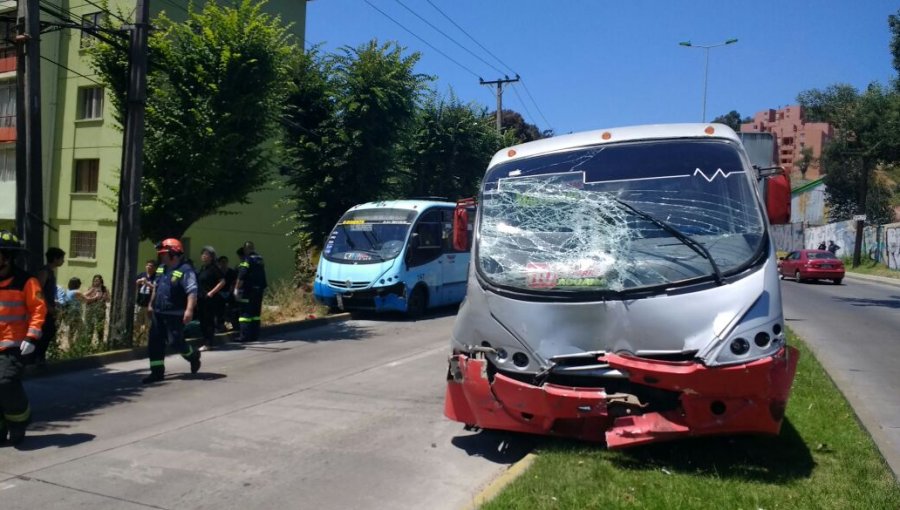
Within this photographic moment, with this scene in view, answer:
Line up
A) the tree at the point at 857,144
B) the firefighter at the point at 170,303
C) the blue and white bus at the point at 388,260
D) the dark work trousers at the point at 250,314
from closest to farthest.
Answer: the firefighter at the point at 170,303 → the dark work trousers at the point at 250,314 → the blue and white bus at the point at 388,260 → the tree at the point at 857,144

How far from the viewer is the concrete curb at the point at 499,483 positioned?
5.00 m

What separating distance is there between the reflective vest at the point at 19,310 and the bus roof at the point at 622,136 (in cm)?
424

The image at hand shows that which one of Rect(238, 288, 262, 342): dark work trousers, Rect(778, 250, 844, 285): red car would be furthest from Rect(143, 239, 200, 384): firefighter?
Rect(778, 250, 844, 285): red car

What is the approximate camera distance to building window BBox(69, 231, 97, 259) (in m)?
28.4

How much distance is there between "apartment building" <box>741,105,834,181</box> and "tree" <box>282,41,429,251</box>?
73992 mm

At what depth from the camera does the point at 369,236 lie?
1712cm

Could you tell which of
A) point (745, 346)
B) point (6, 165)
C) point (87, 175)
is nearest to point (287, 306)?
point (745, 346)

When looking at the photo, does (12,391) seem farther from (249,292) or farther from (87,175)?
(87,175)

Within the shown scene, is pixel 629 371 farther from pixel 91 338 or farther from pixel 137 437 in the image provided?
pixel 91 338

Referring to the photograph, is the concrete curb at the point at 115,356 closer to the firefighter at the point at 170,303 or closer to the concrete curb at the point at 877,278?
the firefighter at the point at 170,303

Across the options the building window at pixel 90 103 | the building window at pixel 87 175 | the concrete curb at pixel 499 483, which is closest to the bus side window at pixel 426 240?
the concrete curb at pixel 499 483

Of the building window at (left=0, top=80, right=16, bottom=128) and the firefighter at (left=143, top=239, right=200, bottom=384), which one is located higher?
the building window at (left=0, top=80, right=16, bottom=128)

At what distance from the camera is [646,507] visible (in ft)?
15.6

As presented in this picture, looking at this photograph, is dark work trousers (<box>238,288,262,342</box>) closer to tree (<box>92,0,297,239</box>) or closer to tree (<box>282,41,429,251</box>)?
tree (<box>92,0,297,239</box>)
